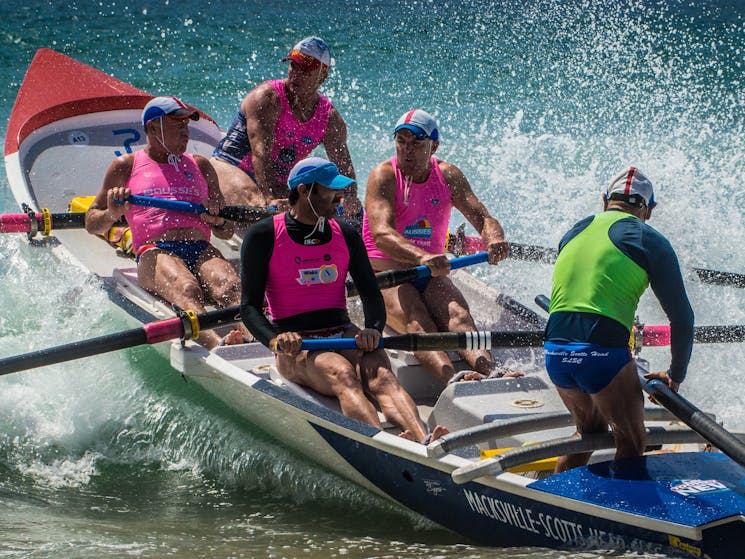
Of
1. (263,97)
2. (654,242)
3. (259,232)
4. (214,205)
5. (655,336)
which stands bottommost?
(655,336)

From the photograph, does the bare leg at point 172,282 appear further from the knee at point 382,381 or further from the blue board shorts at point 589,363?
the blue board shorts at point 589,363

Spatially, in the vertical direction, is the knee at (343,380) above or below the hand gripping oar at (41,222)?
below

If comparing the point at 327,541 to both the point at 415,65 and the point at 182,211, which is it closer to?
the point at 182,211

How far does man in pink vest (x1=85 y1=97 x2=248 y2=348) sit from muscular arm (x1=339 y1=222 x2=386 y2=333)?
1185 millimetres

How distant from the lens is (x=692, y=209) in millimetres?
8297

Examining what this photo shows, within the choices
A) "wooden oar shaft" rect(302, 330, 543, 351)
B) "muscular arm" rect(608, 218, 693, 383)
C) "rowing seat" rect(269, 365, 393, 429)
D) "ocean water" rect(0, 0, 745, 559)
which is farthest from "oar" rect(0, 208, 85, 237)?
"muscular arm" rect(608, 218, 693, 383)

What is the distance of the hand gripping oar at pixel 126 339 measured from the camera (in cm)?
506

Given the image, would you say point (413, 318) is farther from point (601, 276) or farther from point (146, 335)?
point (601, 276)

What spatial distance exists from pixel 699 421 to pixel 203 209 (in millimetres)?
3430

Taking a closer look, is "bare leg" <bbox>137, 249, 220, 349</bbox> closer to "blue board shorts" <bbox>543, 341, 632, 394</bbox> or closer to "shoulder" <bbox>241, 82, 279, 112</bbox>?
"shoulder" <bbox>241, 82, 279, 112</bbox>

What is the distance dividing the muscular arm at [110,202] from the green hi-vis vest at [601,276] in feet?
9.83

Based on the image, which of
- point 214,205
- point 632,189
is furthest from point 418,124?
point 632,189

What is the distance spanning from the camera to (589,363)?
386 centimetres

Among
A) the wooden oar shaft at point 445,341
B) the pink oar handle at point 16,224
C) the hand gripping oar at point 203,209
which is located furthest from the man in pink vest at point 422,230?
the pink oar handle at point 16,224
